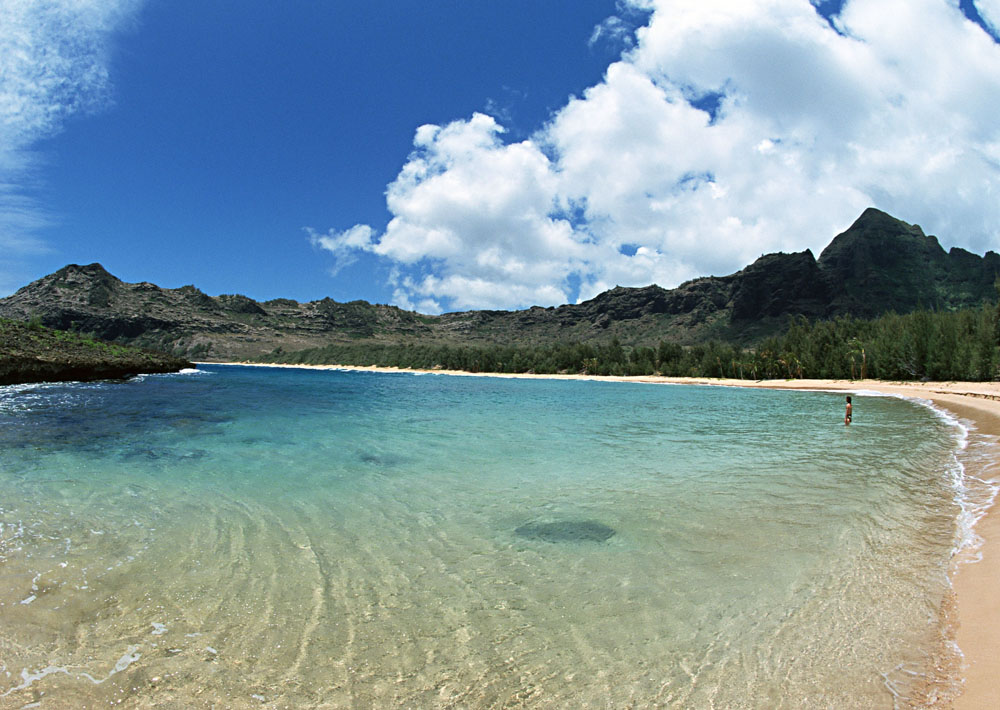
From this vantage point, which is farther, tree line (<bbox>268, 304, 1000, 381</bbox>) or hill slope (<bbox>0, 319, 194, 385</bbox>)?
tree line (<bbox>268, 304, 1000, 381</bbox>)

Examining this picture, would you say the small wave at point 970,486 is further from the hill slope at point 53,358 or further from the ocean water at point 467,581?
the hill slope at point 53,358

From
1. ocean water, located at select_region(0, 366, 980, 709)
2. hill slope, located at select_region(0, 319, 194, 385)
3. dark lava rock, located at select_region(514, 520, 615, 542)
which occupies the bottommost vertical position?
dark lava rock, located at select_region(514, 520, 615, 542)

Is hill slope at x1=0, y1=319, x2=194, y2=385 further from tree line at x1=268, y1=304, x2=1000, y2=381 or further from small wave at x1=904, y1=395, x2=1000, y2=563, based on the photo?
tree line at x1=268, y1=304, x2=1000, y2=381

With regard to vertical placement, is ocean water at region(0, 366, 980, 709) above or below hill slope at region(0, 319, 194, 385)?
below

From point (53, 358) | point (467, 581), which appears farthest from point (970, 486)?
point (53, 358)

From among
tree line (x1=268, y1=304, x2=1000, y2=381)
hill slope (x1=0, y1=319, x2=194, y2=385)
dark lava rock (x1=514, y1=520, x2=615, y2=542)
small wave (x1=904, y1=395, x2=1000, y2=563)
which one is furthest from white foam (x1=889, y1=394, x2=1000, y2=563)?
tree line (x1=268, y1=304, x2=1000, y2=381)

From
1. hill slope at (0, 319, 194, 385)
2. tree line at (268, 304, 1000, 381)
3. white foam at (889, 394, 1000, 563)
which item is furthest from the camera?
tree line at (268, 304, 1000, 381)

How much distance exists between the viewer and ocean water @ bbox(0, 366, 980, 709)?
437cm

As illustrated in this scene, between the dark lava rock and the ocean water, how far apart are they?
0.06 metres

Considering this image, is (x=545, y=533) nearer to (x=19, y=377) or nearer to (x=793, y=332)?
(x=19, y=377)

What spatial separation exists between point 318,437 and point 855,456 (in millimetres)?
19830

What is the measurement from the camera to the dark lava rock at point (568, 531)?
829 centimetres

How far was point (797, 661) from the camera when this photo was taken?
4.83 m

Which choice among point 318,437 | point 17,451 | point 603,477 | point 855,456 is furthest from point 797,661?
point 17,451
